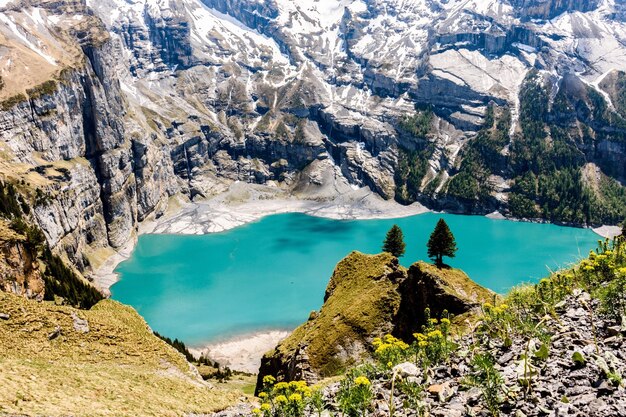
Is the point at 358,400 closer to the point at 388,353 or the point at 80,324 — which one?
the point at 388,353

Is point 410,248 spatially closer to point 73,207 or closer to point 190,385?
point 73,207

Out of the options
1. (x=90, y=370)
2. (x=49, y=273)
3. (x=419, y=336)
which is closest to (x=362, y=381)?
(x=419, y=336)

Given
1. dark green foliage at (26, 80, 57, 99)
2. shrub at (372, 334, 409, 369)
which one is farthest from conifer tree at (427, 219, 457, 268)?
dark green foliage at (26, 80, 57, 99)

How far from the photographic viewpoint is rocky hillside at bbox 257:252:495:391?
31844 mm

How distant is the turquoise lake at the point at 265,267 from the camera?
4131 inches

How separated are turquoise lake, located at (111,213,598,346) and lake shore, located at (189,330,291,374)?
3571 mm

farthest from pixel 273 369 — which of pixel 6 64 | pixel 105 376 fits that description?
pixel 6 64

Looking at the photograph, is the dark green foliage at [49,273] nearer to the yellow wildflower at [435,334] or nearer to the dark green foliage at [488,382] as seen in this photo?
the yellow wildflower at [435,334]

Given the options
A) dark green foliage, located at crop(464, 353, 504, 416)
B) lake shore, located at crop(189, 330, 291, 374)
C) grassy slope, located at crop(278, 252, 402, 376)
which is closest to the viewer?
dark green foliage, located at crop(464, 353, 504, 416)

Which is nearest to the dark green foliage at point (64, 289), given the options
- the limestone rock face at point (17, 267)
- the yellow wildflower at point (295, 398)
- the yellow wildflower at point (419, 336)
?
the limestone rock face at point (17, 267)

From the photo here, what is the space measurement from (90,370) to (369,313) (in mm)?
20709

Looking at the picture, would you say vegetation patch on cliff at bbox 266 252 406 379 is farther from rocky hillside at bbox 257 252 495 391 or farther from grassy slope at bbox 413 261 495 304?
grassy slope at bbox 413 261 495 304

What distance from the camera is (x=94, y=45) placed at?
621 feet

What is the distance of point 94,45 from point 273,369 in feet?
643
